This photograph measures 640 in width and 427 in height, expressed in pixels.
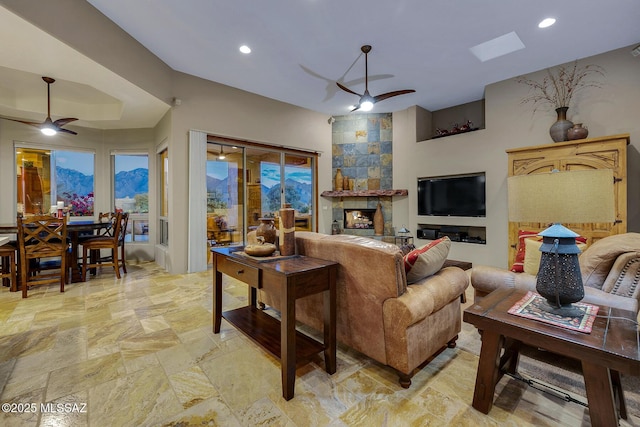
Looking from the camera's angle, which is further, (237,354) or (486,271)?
(486,271)

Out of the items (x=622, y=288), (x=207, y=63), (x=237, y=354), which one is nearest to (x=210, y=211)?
(x=207, y=63)

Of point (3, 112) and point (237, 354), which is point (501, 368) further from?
point (3, 112)

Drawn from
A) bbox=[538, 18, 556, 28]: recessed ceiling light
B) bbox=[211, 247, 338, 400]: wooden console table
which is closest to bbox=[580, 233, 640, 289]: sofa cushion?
bbox=[211, 247, 338, 400]: wooden console table

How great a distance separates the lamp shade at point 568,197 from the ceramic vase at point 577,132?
138 inches

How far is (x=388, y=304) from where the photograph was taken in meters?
1.66

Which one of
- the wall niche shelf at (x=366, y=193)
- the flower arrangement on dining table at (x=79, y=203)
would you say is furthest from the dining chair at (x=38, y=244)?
the wall niche shelf at (x=366, y=193)

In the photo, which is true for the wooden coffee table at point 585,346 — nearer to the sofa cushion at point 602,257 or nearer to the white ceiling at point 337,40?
the sofa cushion at point 602,257

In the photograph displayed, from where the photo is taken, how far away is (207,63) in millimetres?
4121

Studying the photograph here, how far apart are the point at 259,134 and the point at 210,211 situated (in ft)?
5.60

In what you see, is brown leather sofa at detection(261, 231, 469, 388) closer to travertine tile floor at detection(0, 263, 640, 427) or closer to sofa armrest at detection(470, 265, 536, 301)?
travertine tile floor at detection(0, 263, 640, 427)

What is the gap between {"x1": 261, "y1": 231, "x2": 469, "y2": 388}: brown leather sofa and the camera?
1642 millimetres

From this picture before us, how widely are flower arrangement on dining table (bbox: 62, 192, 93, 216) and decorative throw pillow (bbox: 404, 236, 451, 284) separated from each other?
6.31 m

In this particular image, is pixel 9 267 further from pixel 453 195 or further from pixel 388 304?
pixel 453 195

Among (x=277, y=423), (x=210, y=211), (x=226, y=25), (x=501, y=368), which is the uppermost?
(x=226, y=25)
